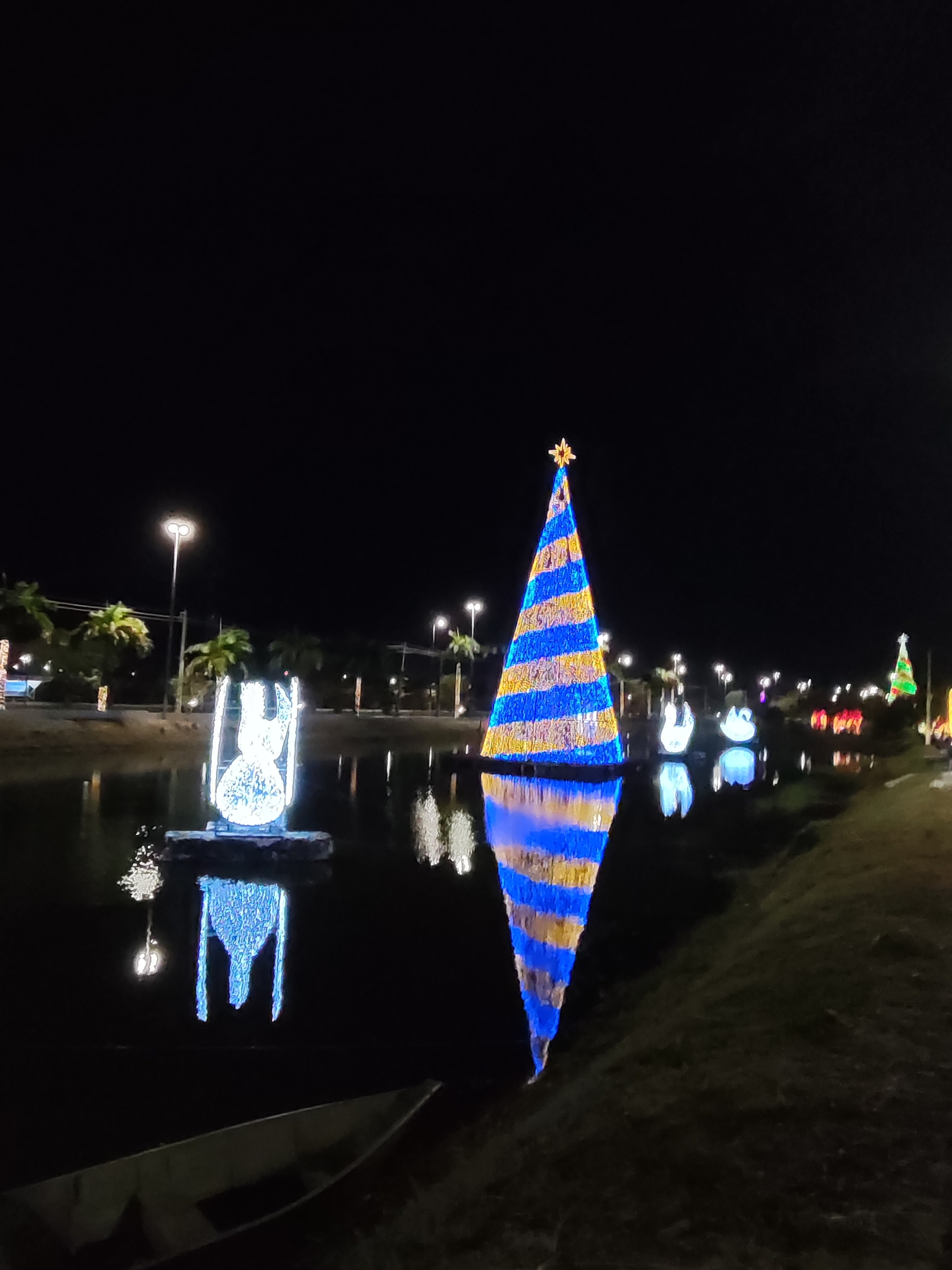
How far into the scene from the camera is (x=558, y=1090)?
225 inches

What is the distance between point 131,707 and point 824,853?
41.8 metres

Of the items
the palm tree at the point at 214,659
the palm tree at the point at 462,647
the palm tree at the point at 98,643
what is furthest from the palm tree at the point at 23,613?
the palm tree at the point at 462,647

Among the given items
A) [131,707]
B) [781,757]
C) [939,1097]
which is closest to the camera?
[939,1097]

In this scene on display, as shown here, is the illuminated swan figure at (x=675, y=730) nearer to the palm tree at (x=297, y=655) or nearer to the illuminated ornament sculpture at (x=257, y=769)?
the illuminated ornament sculpture at (x=257, y=769)

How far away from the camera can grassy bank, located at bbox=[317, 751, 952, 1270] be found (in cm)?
347

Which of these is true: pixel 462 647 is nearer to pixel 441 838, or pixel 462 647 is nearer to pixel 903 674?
pixel 903 674

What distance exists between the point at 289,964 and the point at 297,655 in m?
62.6

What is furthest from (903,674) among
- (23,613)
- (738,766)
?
(23,613)

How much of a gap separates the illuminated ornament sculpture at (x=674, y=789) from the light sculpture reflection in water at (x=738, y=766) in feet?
4.39

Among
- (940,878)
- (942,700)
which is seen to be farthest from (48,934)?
(942,700)

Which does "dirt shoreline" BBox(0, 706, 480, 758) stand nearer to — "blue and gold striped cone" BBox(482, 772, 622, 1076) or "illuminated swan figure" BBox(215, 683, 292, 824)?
"blue and gold striped cone" BBox(482, 772, 622, 1076)

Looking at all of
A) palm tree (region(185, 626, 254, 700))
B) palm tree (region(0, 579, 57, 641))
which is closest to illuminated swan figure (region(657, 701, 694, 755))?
palm tree (region(185, 626, 254, 700))

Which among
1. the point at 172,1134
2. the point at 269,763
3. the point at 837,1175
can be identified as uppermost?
the point at 269,763

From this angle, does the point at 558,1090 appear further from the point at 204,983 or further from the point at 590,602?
the point at 590,602
